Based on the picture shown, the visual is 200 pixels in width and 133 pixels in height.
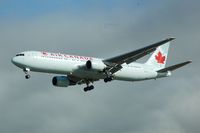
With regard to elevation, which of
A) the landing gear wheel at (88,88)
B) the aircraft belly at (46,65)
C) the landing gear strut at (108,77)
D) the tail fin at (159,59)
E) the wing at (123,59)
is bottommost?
the landing gear wheel at (88,88)

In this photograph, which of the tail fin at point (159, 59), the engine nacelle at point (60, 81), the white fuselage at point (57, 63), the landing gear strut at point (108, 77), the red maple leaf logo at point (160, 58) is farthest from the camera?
the red maple leaf logo at point (160, 58)

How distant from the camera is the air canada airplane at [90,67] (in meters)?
83.8

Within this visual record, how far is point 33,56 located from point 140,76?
17.2 m

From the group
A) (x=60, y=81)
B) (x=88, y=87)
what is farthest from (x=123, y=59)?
(x=60, y=81)

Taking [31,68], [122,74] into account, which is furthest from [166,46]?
[31,68]

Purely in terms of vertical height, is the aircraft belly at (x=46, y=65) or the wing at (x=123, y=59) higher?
the wing at (x=123, y=59)

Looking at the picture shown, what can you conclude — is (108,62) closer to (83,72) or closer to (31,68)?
(83,72)

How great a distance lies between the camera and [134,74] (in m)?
92.1

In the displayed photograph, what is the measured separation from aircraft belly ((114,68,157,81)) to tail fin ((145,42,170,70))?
2.46 metres

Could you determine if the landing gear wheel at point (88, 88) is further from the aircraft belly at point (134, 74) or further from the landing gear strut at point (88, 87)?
the aircraft belly at point (134, 74)

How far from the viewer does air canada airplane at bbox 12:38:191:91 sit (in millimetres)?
83750

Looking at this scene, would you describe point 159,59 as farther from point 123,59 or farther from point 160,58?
point 123,59

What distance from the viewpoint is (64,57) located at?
8525cm

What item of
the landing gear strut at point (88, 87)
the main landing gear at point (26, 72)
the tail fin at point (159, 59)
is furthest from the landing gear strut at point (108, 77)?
the main landing gear at point (26, 72)
